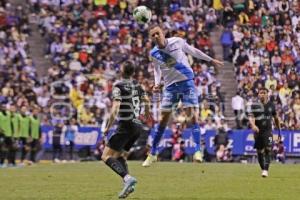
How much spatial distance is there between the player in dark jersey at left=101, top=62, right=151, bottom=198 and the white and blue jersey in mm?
2830

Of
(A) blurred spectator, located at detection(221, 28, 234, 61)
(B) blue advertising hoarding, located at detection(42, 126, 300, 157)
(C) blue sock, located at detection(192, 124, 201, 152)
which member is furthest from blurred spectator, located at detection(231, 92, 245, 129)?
(C) blue sock, located at detection(192, 124, 201, 152)

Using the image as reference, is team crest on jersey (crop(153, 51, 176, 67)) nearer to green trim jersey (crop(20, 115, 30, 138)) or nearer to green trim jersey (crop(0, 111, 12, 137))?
green trim jersey (crop(0, 111, 12, 137))

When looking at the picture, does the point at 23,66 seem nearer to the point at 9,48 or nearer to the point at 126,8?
the point at 9,48

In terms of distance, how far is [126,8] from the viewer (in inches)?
1603

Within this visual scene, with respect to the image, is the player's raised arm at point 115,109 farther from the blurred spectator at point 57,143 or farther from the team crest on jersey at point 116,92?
the blurred spectator at point 57,143

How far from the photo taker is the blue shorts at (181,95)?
1803 cm

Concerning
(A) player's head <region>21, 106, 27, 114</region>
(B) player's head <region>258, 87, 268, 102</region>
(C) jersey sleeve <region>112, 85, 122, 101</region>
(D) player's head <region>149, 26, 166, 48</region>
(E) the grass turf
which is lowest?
(E) the grass turf

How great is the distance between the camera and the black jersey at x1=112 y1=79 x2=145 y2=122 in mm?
14797

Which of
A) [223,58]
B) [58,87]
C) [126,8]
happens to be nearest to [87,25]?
[126,8]

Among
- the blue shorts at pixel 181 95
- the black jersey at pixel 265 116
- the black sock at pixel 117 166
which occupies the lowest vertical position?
the black sock at pixel 117 166

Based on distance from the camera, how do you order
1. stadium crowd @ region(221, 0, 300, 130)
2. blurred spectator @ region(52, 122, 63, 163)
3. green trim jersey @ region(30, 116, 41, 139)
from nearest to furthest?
green trim jersey @ region(30, 116, 41, 139)
stadium crowd @ region(221, 0, 300, 130)
blurred spectator @ region(52, 122, 63, 163)

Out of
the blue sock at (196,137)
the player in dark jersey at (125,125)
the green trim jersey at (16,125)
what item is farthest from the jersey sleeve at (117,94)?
the green trim jersey at (16,125)

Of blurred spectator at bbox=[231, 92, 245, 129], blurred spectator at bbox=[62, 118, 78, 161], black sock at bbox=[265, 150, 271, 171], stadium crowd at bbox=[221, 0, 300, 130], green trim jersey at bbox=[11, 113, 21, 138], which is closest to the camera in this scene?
black sock at bbox=[265, 150, 271, 171]

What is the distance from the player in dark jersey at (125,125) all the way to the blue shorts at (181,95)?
9.36 ft
